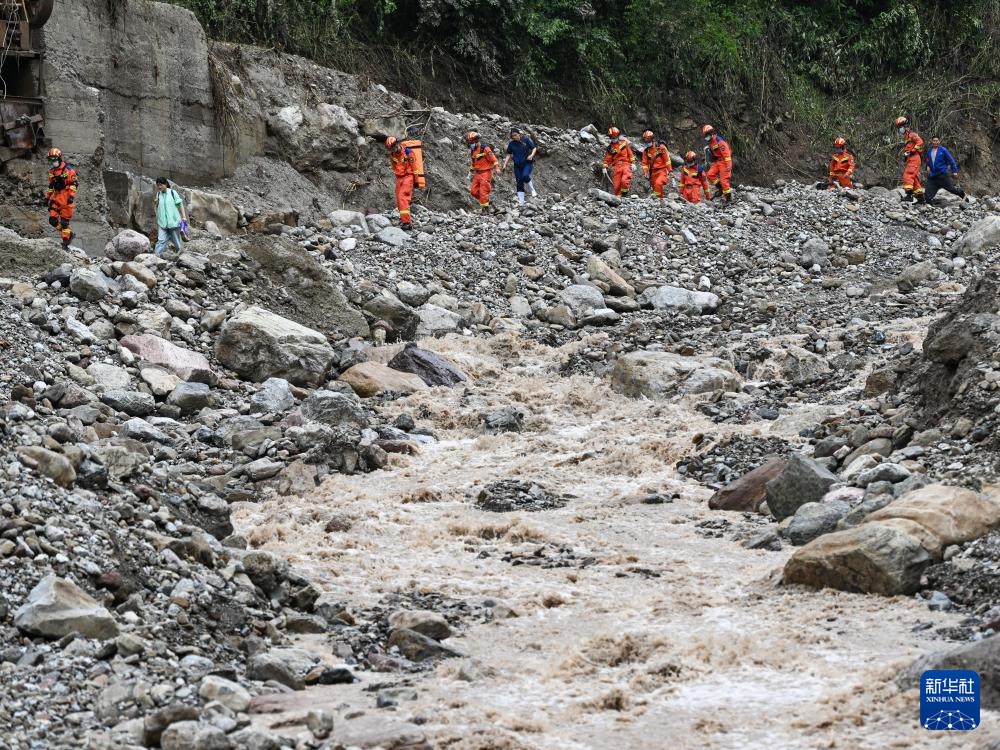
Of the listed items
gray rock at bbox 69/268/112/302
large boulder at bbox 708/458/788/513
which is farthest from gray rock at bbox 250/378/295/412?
large boulder at bbox 708/458/788/513

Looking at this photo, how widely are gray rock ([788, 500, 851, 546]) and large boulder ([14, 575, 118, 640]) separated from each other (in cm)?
381

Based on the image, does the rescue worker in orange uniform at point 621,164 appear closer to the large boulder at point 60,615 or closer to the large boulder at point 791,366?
the large boulder at point 791,366

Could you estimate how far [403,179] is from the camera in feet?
53.6

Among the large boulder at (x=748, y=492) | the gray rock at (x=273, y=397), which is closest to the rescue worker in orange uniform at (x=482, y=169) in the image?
the gray rock at (x=273, y=397)

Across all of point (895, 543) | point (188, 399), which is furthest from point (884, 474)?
point (188, 399)

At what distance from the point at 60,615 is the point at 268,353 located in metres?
6.63

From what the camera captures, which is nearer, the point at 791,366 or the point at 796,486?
the point at 796,486

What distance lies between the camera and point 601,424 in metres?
10.9

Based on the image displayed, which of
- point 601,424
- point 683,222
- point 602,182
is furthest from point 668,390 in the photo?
point 602,182

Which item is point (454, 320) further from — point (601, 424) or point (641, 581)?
point (641, 581)

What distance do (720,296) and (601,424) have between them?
4.68 meters

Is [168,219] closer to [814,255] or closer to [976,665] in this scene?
[814,255]

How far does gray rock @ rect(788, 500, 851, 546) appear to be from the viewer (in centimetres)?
725

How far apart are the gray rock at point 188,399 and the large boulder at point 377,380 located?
1508 millimetres
